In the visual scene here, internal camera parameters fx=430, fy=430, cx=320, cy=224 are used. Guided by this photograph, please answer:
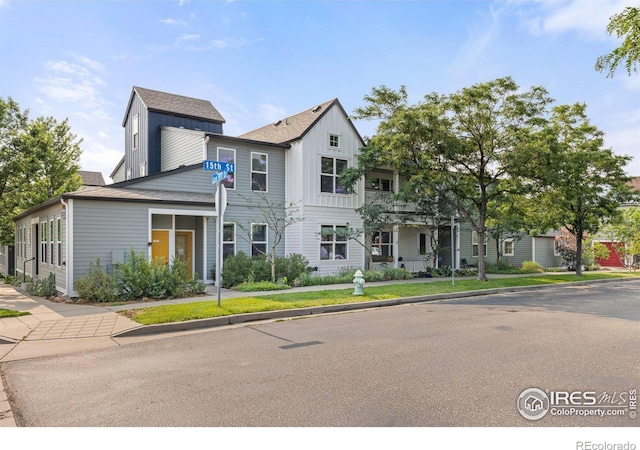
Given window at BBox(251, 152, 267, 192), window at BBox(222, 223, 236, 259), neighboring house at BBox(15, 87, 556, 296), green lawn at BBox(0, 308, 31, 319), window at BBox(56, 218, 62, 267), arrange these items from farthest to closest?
1. window at BBox(251, 152, 267, 192)
2. window at BBox(222, 223, 236, 259)
3. window at BBox(56, 218, 62, 267)
4. neighboring house at BBox(15, 87, 556, 296)
5. green lawn at BBox(0, 308, 31, 319)

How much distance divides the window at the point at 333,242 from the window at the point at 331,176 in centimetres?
176

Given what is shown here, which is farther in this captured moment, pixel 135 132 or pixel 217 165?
pixel 135 132

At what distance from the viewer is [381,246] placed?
24078 millimetres

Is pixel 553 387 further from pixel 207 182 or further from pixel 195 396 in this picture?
pixel 207 182

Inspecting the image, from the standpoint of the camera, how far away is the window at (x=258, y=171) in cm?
1884

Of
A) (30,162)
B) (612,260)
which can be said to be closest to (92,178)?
(30,162)

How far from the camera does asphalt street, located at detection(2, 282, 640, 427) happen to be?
4.38m

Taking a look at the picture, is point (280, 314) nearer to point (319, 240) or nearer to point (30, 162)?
point (319, 240)

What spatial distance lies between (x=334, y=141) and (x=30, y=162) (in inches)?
585

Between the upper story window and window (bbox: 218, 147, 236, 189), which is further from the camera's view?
the upper story window

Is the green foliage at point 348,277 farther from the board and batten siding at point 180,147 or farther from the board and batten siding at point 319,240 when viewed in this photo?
the board and batten siding at point 180,147

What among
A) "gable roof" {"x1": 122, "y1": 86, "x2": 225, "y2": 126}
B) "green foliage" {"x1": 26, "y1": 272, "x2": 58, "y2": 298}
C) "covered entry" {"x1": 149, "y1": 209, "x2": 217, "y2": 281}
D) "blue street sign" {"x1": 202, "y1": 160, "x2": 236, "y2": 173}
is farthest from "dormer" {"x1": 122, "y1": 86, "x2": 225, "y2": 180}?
"blue street sign" {"x1": 202, "y1": 160, "x2": 236, "y2": 173}

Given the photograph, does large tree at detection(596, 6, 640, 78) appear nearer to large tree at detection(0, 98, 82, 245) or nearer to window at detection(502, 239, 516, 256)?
large tree at detection(0, 98, 82, 245)

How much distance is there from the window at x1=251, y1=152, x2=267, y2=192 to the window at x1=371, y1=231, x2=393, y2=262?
7.13m
